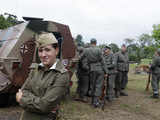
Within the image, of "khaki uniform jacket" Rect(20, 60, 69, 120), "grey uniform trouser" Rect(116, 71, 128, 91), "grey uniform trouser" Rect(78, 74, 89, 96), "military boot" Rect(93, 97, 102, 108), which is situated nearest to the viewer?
"khaki uniform jacket" Rect(20, 60, 69, 120)

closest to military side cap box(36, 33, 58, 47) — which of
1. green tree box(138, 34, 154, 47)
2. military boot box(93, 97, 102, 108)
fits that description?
military boot box(93, 97, 102, 108)

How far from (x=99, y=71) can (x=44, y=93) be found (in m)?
4.52

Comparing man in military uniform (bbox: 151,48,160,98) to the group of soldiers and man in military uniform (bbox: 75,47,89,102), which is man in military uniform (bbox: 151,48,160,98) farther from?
man in military uniform (bbox: 75,47,89,102)

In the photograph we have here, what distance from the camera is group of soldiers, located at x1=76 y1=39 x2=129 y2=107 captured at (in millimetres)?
6125

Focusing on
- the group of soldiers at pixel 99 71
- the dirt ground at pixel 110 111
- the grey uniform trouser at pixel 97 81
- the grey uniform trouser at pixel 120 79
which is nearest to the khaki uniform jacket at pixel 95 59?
the group of soldiers at pixel 99 71

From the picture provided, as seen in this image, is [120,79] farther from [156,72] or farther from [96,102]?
[96,102]

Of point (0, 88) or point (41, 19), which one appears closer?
point (0, 88)

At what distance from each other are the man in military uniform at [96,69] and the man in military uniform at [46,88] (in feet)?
14.3

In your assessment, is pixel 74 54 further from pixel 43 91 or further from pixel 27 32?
pixel 43 91

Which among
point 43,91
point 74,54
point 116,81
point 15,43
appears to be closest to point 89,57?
point 74,54

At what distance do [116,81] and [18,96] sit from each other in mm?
6370

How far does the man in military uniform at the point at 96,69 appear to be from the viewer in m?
6.03

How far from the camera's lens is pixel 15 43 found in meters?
4.55

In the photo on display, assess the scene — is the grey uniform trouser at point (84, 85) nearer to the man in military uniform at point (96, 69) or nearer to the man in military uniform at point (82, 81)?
the man in military uniform at point (82, 81)
